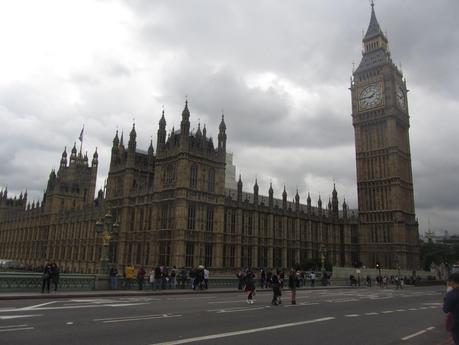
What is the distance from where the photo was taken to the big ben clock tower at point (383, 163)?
2906 inches

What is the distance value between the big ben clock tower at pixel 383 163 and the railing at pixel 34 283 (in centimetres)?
5816

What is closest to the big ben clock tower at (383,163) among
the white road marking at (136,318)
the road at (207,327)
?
the road at (207,327)

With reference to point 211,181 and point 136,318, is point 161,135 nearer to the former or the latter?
point 211,181

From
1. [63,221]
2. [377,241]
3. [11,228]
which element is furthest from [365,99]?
[11,228]

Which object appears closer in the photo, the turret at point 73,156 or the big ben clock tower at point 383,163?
the big ben clock tower at point 383,163

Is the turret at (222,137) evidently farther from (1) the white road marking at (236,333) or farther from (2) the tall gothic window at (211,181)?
(1) the white road marking at (236,333)

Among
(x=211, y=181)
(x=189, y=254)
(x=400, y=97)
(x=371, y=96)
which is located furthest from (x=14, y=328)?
(x=400, y=97)

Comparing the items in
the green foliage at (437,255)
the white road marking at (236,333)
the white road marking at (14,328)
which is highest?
the green foliage at (437,255)

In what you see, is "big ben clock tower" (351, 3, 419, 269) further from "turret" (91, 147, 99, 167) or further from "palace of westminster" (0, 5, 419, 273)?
"turret" (91, 147, 99, 167)

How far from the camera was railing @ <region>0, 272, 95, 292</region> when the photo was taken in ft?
78.2

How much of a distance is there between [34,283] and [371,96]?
7296cm

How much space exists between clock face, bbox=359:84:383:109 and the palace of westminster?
0.66 ft

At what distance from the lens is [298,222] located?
6644cm

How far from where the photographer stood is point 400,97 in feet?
270
